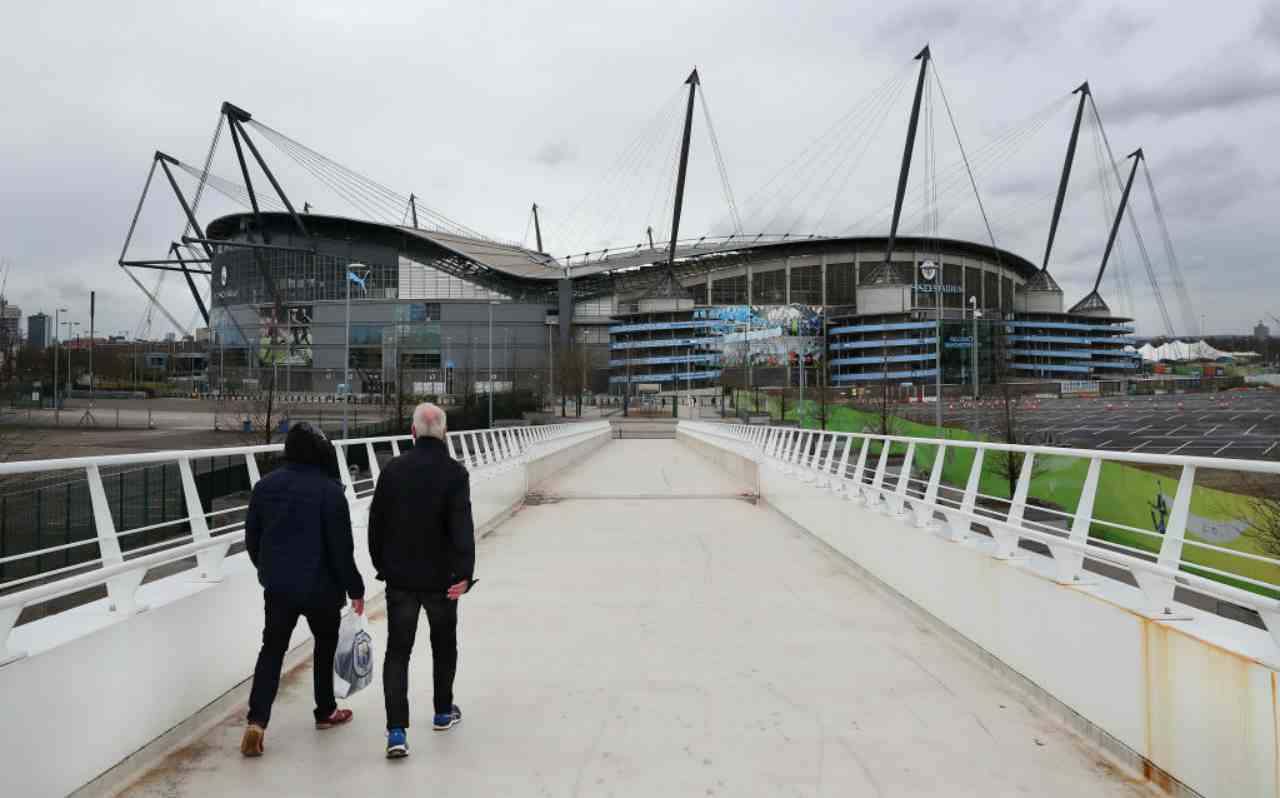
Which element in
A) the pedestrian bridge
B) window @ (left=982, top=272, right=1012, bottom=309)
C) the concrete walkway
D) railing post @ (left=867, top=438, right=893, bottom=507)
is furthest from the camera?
window @ (left=982, top=272, right=1012, bottom=309)

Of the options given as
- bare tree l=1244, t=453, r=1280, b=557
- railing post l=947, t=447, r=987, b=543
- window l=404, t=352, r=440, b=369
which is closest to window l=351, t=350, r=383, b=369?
window l=404, t=352, r=440, b=369

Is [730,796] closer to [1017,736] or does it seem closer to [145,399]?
[1017,736]

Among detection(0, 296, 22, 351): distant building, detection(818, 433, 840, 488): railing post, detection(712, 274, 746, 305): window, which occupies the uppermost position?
detection(712, 274, 746, 305): window

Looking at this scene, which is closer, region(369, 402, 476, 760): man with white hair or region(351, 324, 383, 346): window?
region(369, 402, 476, 760): man with white hair

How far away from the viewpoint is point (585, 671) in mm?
6797

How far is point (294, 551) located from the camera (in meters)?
4.93

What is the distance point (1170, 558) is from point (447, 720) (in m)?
4.14

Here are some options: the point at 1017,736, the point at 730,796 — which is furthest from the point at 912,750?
the point at 730,796

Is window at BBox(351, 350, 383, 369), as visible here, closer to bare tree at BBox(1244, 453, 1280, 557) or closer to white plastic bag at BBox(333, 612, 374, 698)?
bare tree at BBox(1244, 453, 1280, 557)

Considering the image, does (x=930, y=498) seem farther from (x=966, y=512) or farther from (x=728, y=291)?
(x=728, y=291)

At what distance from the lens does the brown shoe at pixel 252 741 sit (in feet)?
16.1

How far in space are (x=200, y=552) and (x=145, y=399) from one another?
112239mm

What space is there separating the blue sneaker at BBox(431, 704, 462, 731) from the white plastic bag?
481mm

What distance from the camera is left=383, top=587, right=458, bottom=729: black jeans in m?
4.91
